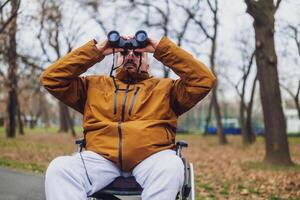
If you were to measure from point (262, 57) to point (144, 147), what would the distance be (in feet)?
28.4

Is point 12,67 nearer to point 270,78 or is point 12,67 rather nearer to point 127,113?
point 270,78

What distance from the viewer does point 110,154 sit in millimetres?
3248

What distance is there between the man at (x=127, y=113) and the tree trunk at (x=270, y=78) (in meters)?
8.06

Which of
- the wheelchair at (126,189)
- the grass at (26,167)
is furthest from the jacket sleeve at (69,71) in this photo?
the grass at (26,167)

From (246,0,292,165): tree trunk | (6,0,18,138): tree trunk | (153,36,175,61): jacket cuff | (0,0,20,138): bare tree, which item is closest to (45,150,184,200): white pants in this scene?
(153,36,175,61): jacket cuff

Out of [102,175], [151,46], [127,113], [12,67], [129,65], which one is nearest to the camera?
[102,175]

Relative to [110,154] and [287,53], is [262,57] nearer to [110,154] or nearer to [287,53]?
[110,154]

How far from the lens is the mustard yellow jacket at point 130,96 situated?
10.8 feet

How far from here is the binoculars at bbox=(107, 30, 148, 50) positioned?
11.4ft

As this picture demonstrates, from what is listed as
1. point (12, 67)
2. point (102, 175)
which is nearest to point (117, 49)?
point (102, 175)

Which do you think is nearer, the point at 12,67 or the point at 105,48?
the point at 105,48

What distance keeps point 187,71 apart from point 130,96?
18.3 inches

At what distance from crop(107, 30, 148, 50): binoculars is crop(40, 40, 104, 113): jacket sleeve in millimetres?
156

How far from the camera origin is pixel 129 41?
349 cm
